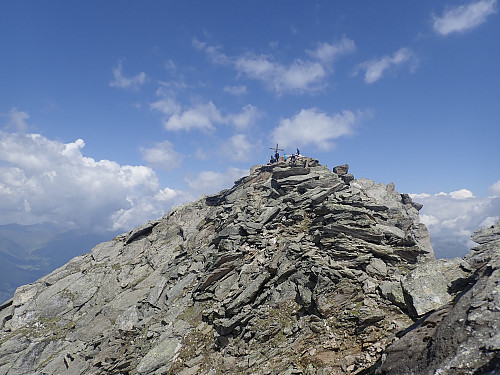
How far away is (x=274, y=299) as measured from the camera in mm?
23094

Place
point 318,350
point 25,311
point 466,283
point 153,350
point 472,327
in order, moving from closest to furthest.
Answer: point 472,327 < point 466,283 < point 318,350 < point 153,350 < point 25,311

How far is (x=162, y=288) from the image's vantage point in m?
35.2

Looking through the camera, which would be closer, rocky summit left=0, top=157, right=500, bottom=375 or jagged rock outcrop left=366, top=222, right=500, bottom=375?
jagged rock outcrop left=366, top=222, right=500, bottom=375

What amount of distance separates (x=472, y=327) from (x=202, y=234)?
39576 mm

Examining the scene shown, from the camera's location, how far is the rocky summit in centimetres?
1160

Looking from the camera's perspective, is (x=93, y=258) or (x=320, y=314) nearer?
(x=320, y=314)

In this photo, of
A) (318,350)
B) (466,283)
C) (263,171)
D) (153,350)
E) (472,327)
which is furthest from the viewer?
(263,171)

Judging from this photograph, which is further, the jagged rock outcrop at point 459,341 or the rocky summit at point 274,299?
the rocky summit at point 274,299

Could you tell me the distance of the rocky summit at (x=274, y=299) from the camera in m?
11.6

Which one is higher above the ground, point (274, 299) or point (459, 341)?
point (274, 299)

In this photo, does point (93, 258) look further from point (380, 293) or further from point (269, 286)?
point (380, 293)

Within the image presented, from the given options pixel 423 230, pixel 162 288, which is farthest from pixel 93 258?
pixel 423 230

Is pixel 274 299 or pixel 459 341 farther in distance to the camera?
pixel 274 299

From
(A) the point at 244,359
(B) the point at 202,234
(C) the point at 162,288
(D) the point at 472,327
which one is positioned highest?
(B) the point at 202,234
